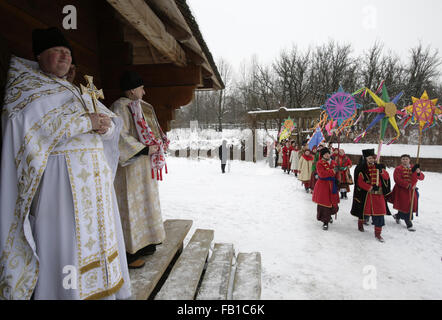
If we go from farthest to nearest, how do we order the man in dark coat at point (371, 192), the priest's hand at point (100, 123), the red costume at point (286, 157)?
the red costume at point (286, 157) → the man in dark coat at point (371, 192) → the priest's hand at point (100, 123)

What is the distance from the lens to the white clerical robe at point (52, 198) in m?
1.32

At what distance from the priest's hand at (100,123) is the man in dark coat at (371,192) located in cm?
493

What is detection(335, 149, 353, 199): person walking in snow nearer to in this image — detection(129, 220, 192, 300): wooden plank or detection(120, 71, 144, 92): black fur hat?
detection(129, 220, 192, 300): wooden plank

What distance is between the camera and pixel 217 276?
2752 millimetres

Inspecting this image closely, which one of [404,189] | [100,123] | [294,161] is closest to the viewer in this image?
[100,123]

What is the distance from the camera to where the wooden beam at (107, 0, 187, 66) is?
1.79 meters

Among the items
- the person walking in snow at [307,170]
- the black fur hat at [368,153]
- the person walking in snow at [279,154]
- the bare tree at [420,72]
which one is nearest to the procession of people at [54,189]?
the black fur hat at [368,153]

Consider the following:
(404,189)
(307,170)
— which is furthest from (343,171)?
(404,189)

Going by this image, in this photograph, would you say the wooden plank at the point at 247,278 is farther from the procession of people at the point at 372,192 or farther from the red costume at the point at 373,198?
the red costume at the point at 373,198

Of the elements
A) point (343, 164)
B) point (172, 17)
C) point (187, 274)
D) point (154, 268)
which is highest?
point (172, 17)

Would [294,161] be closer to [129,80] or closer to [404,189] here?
[404,189]

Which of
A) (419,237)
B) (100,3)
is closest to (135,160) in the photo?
(100,3)

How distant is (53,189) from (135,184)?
3.34ft
